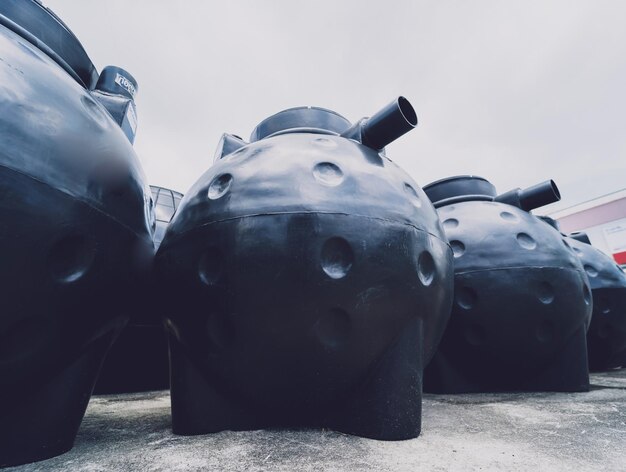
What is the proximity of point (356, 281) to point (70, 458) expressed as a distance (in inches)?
66.9

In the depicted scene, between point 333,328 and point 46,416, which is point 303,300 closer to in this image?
point 333,328

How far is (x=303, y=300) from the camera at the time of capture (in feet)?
7.07

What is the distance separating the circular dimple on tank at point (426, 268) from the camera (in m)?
2.39

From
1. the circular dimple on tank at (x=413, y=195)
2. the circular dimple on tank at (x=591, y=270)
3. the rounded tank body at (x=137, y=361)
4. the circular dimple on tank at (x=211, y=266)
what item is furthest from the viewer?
the circular dimple on tank at (x=591, y=270)

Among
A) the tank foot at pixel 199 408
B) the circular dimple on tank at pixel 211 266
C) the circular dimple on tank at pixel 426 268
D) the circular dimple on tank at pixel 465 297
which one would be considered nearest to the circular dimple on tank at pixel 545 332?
the circular dimple on tank at pixel 465 297

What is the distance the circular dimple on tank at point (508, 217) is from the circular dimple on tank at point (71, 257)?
395cm

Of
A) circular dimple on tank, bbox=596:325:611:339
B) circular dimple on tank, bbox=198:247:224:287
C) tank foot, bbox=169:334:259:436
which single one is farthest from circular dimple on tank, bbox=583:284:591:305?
circular dimple on tank, bbox=198:247:224:287

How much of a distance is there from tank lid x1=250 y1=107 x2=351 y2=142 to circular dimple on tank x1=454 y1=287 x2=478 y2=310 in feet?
6.64

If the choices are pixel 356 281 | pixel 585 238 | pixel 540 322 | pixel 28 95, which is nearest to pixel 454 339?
pixel 540 322

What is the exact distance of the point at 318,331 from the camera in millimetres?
2174

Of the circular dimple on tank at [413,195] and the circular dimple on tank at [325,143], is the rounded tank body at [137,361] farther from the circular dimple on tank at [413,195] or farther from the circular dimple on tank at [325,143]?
the circular dimple on tank at [413,195]

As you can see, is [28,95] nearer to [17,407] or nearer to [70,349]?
[70,349]

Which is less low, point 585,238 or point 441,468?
point 585,238

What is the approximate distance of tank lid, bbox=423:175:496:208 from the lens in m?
4.83
